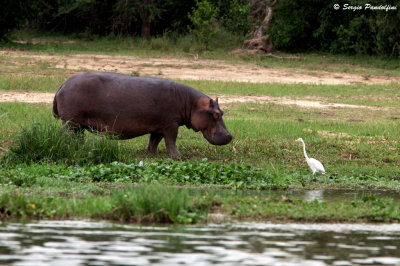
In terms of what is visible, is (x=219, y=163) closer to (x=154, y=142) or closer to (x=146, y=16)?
(x=154, y=142)

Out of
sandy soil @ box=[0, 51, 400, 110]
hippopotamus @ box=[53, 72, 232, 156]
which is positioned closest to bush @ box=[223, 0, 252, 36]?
sandy soil @ box=[0, 51, 400, 110]

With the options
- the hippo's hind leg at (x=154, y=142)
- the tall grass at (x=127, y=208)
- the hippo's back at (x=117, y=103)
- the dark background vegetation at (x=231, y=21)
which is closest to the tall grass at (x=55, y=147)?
the hippo's back at (x=117, y=103)

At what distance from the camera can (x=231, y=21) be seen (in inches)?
1022

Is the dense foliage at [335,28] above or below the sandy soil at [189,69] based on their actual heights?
above

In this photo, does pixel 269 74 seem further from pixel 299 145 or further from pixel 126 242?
pixel 126 242

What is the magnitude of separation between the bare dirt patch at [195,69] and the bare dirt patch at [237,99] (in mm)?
2517

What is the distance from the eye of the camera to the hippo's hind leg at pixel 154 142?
36.8ft

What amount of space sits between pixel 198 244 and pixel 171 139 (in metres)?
5.19

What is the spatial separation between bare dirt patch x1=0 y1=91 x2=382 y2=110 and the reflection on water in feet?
29.5

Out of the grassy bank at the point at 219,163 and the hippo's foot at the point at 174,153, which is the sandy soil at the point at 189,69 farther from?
the hippo's foot at the point at 174,153

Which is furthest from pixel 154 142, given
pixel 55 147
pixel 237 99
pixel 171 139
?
pixel 237 99

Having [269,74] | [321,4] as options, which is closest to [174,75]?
[269,74]

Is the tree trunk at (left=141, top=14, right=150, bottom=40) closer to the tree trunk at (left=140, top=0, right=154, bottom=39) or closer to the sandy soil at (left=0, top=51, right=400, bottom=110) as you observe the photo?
the tree trunk at (left=140, top=0, right=154, bottom=39)

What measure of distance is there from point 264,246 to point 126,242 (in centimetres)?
107
